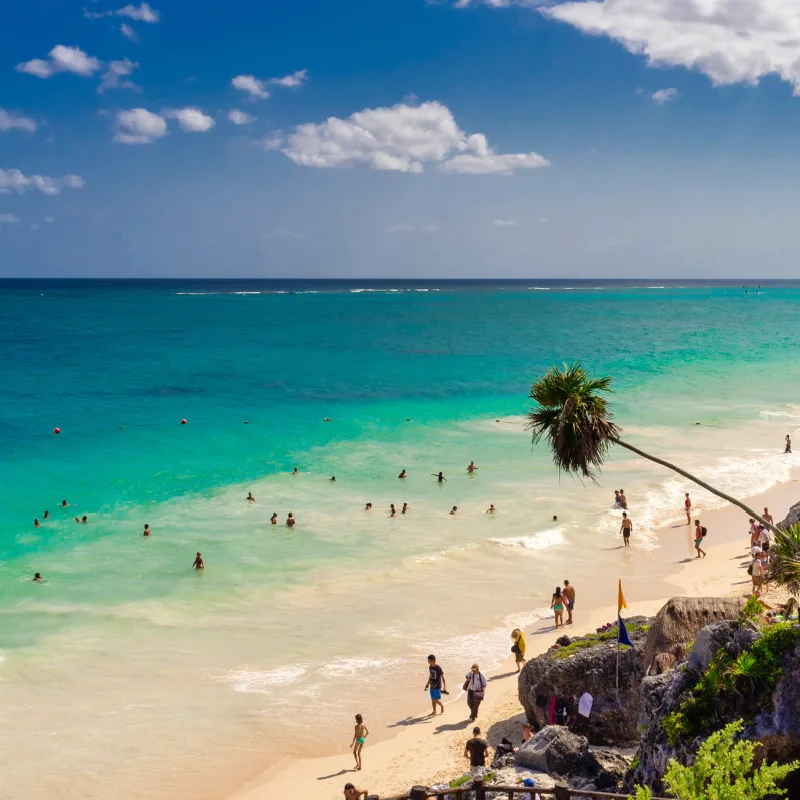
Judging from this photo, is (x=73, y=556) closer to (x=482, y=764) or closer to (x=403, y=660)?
(x=403, y=660)

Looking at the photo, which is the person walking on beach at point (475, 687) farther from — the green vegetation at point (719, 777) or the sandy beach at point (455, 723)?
the green vegetation at point (719, 777)

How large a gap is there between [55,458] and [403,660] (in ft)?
98.5

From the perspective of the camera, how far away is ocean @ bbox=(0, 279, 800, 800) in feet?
61.4

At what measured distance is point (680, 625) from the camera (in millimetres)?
13641

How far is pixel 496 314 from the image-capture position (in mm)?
157875

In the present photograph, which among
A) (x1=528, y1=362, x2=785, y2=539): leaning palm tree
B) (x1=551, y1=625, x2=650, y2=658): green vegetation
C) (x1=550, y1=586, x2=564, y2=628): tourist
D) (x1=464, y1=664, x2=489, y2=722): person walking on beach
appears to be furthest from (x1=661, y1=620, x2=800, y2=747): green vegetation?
(x1=550, y1=586, x2=564, y2=628): tourist

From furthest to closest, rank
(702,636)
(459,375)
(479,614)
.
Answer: (459,375) → (479,614) → (702,636)

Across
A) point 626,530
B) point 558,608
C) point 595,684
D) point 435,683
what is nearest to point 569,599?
point 558,608

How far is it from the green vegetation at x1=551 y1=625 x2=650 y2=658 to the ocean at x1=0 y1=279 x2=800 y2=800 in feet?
16.3

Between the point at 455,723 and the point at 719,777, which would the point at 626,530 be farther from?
the point at 719,777

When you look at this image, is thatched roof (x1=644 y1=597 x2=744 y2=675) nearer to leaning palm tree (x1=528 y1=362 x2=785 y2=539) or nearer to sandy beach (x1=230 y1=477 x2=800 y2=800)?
leaning palm tree (x1=528 y1=362 x2=785 y2=539)

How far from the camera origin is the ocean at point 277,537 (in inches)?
737

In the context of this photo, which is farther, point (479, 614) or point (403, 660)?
point (479, 614)

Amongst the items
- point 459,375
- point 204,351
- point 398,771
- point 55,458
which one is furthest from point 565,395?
point 204,351
